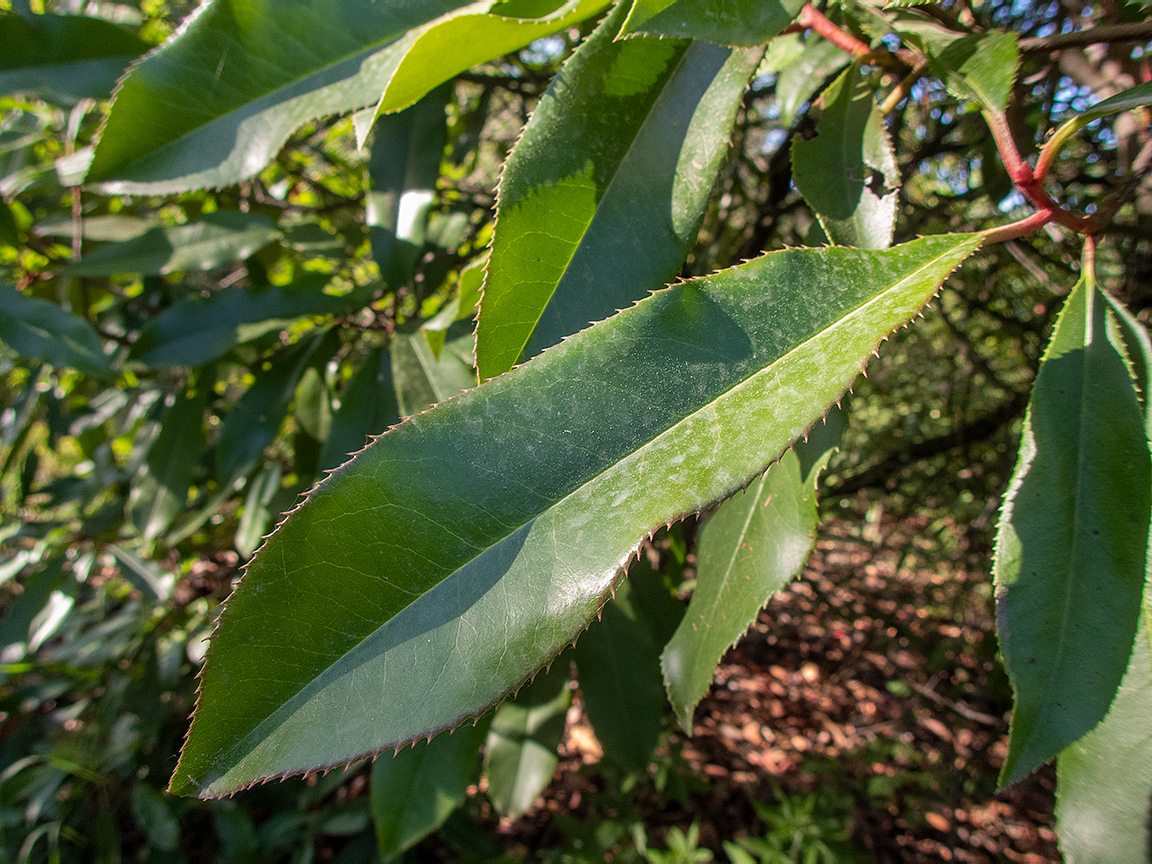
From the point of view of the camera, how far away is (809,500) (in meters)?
0.57

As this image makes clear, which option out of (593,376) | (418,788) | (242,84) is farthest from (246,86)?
(418,788)

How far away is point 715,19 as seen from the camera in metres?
0.45

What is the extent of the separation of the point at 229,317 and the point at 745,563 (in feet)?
2.79

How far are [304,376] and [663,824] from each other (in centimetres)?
170

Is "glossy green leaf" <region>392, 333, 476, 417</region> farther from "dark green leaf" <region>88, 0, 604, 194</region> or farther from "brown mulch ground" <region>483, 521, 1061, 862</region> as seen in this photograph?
"brown mulch ground" <region>483, 521, 1061, 862</region>

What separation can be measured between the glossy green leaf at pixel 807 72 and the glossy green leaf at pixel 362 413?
61cm

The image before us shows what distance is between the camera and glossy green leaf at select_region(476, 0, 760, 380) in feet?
1.70

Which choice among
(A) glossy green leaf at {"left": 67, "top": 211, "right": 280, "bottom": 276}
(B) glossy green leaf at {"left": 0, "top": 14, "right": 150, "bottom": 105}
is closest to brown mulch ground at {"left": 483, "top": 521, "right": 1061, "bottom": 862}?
(A) glossy green leaf at {"left": 67, "top": 211, "right": 280, "bottom": 276}

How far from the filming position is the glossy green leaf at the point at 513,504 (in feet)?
1.29

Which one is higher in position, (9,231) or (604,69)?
(604,69)

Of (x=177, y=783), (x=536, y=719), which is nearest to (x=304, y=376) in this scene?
(x=536, y=719)

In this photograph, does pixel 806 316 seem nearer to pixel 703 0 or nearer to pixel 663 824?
pixel 703 0

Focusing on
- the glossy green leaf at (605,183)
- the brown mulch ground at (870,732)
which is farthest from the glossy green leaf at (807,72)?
the brown mulch ground at (870,732)

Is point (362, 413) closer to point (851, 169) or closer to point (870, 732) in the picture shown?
point (851, 169)
